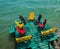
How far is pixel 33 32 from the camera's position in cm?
771

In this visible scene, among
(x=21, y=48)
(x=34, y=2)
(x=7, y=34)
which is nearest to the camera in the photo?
(x=21, y=48)

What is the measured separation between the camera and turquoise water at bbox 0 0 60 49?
9.27 meters

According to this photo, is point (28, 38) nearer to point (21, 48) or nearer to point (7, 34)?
point (21, 48)

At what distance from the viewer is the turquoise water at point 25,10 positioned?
30.4ft

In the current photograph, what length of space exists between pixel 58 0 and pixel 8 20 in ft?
12.2

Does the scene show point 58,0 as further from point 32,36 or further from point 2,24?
point 32,36

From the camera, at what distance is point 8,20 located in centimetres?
970

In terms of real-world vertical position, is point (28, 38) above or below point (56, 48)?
above

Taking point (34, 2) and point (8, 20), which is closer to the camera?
point (8, 20)

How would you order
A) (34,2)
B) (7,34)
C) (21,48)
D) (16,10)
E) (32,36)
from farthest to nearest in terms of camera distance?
1. (34,2)
2. (16,10)
3. (7,34)
4. (32,36)
5. (21,48)

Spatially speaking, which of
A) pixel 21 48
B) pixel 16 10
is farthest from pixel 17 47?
pixel 16 10

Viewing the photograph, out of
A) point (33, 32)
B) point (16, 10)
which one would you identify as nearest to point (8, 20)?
point (16, 10)

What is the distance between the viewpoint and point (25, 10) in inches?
419

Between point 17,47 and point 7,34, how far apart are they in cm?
146
